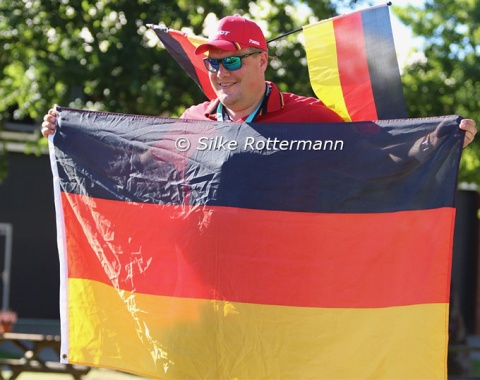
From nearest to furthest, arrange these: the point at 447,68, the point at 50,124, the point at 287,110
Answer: the point at 287,110
the point at 50,124
the point at 447,68

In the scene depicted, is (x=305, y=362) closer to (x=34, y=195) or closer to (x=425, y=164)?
(x=425, y=164)

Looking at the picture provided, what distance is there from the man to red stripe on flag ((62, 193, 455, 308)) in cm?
52

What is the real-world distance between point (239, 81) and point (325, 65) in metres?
0.64

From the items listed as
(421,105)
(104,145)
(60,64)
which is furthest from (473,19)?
(104,145)

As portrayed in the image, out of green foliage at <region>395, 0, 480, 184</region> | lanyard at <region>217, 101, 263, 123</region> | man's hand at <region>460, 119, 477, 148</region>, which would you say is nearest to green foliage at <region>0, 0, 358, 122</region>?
green foliage at <region>395, 0, 480, 184</region>

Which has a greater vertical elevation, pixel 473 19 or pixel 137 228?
pixel 473 19

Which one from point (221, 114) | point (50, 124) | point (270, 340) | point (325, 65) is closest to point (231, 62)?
point (221, 114)

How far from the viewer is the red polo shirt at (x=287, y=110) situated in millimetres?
4543

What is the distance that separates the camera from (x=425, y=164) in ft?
13.6

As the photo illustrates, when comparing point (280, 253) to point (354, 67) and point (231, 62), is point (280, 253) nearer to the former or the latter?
point (231, 62)

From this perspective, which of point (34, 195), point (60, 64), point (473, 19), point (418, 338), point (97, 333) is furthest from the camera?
point (34, 195)

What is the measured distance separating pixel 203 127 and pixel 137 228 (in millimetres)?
592

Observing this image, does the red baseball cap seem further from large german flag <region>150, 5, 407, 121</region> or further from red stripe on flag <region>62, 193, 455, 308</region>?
red stripe on flag <region>62, 193, 455, 308</region>

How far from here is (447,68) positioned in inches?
531
